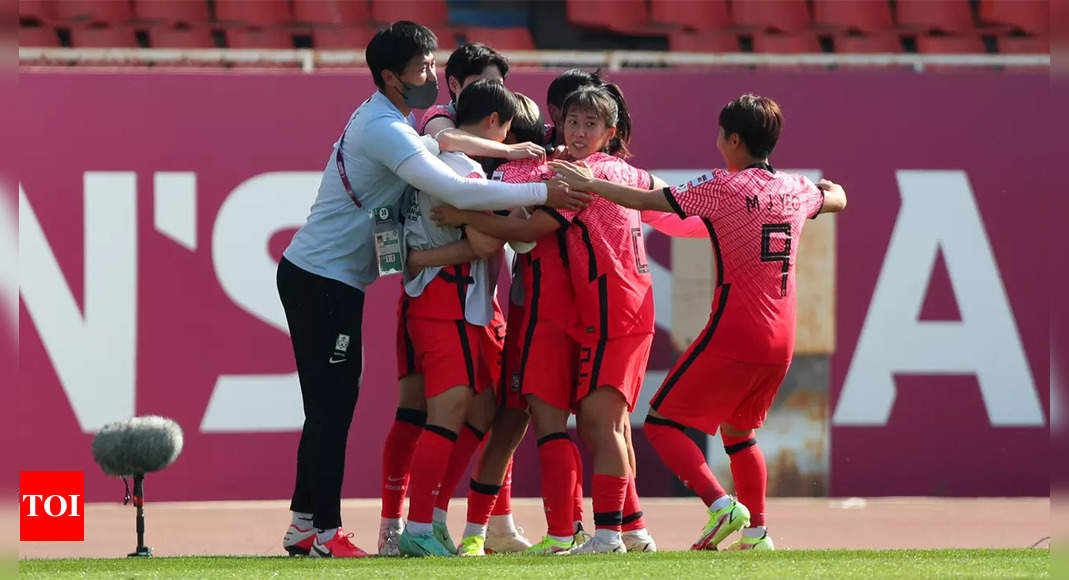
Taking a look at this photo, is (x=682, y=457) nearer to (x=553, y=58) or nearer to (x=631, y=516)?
(x=631, y=516)

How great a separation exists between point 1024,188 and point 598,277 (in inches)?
142

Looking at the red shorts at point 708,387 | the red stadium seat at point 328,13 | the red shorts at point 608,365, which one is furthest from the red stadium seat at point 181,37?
the red shorts at point 708,387

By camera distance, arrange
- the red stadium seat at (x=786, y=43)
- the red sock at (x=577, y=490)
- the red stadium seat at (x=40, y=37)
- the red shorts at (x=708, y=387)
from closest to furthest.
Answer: the red shorts at (x=708, y=387) → the red sock at (x=577, y=490) → the red stadium seat at (x=40, y=37) → the red stadium seat at (x=786, y=43)

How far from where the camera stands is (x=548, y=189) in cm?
501

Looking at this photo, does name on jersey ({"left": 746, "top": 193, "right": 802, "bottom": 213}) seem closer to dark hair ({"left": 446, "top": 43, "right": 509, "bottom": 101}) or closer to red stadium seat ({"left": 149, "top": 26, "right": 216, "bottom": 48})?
dark hair ({"left": 446, "top": 43, "right": 509, "bottom": 101})

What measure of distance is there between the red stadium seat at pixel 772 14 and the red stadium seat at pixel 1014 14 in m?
1.22

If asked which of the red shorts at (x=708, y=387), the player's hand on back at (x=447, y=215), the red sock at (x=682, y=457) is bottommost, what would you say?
the red sock at (x=682, y=457)

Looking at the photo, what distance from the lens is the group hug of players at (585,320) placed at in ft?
16.6

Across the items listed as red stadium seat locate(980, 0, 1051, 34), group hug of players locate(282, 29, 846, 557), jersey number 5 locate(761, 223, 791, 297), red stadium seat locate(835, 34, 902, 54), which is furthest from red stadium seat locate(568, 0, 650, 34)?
jersey number 5 locate(761, 223, 791, 297)

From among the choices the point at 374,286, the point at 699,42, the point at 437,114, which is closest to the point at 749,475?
the point at 437,114

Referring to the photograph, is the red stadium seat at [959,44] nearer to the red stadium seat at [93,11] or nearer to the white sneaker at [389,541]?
the red stadium seat at [93,11]

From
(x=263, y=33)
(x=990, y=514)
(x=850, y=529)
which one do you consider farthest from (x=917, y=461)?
(x=263, y=33)

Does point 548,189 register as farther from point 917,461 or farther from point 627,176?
point 917,461

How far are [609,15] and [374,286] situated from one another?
3.51m
